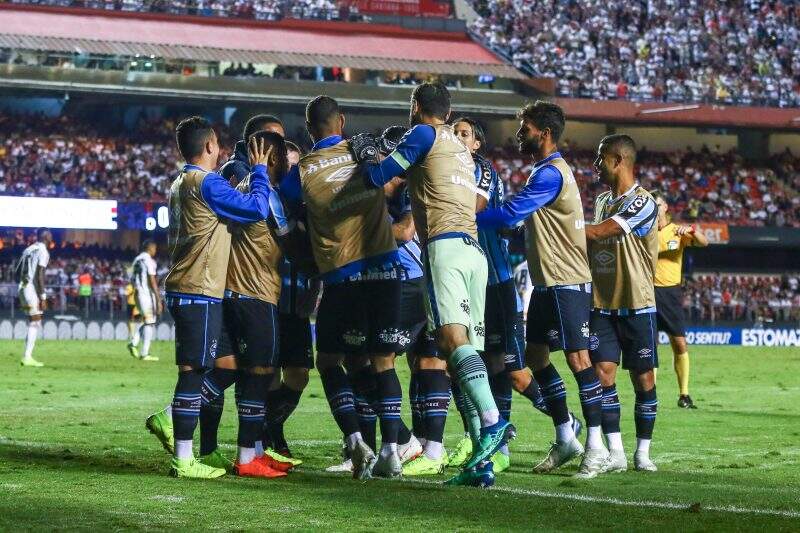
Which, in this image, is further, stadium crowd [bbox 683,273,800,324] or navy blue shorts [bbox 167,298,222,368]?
stadium crowd [bbox 683,273,800,324]

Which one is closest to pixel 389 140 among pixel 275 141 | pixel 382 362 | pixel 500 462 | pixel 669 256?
pixel 275 141

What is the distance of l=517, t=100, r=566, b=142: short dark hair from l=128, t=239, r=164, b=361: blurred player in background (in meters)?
18.7

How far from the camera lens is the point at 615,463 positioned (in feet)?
32.8

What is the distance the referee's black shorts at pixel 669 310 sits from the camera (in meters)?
16.4

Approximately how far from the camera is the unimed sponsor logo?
45.2m

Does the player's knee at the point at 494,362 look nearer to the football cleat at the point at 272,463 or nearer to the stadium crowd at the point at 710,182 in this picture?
the football cleat at the point at 272,463

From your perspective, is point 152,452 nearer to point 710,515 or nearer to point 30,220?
point 710,515

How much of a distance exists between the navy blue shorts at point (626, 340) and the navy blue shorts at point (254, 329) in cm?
264

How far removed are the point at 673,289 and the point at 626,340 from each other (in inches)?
246

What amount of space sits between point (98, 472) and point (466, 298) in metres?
2.91

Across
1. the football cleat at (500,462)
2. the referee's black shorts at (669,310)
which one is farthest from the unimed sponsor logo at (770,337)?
the football cleat at (500,462)

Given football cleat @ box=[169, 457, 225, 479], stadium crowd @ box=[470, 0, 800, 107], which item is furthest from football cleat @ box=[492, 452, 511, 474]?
stadium crowd @ box=[470, 0, 800, 107]

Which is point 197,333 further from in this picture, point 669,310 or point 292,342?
point 669,310

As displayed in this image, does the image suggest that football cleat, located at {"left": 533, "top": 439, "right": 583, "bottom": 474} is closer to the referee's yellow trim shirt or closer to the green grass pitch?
the green grass pitch
